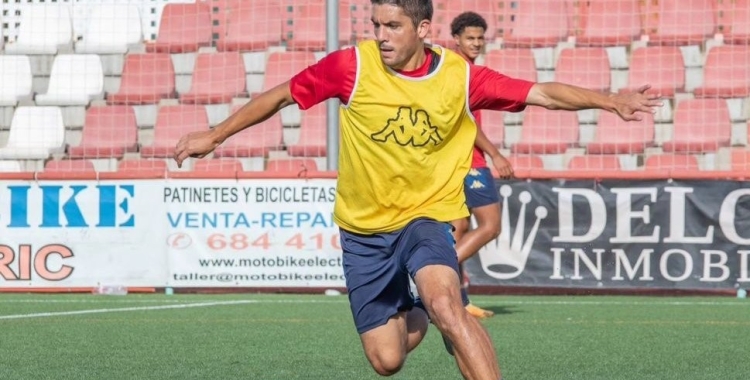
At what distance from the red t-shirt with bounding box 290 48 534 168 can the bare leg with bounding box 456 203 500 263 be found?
431 cm

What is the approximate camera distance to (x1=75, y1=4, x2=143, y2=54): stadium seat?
59.5 ft

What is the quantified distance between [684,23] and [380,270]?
1284 centimetres

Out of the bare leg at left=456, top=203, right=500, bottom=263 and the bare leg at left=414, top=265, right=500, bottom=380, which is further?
the bare leg at left=456, top=203, right=500, bottom=263

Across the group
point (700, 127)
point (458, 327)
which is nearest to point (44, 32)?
point (700, 127)

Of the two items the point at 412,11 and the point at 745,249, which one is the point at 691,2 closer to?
the point at 745,249

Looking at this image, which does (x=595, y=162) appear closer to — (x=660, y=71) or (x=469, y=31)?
(x=660, y=71)

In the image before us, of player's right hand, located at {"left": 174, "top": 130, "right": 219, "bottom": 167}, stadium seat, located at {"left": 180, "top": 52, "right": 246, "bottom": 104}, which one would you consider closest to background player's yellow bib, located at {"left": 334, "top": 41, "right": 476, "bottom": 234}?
player's right hand, located at {"left": 174, "top": 130, "right": 219, "bottom": 167}

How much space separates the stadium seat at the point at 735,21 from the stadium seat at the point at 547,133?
2414 millimetres

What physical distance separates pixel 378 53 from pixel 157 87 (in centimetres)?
1258

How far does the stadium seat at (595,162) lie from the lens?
16453 mm

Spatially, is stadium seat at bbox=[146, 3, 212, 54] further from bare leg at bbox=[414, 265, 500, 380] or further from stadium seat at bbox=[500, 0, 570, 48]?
bare leg at bbox=[414, 265, 500, 380]

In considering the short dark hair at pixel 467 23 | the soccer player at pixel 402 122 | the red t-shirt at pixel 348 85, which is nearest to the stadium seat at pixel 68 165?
the short dark hair at pixel 467 23

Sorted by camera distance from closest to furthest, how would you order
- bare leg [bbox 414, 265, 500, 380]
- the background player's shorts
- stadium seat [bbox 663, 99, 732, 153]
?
bare leg [bbox 414, 265, 500, 380] → the background player's shorts → stadium seat [bbox 663, 99, 732, 153]

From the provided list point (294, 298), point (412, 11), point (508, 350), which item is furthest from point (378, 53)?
point (294, 298)
